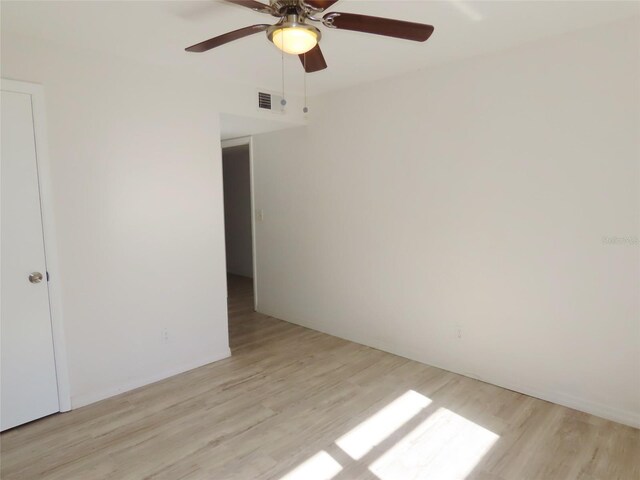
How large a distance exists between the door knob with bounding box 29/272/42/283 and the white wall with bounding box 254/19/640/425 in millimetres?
2443

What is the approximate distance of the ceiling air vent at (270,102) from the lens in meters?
3.70

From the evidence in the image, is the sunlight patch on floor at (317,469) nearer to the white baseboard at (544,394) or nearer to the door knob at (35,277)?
the white baseboard at (544,394)

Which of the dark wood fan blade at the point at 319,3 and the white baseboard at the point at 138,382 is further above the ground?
the dark wood fan blade at the point at 319,3

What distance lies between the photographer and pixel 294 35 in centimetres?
176

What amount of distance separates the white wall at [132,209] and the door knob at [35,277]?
0.14 metres

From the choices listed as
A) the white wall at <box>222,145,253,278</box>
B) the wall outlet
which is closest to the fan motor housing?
the wall outlet

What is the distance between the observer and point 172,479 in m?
2.08

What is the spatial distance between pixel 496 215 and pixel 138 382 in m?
3.03

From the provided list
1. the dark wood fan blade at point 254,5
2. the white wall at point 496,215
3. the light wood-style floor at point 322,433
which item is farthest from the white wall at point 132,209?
the dark wood fan blade at point 254,5

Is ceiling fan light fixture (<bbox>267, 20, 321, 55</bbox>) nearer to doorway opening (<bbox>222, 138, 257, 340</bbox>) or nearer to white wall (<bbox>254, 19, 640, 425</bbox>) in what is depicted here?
white wall (<bbox>254, 19, 640, 425</bbox>)

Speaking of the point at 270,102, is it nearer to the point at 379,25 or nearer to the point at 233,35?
the point at 233,35

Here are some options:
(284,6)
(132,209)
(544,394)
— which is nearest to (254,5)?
(284,6)

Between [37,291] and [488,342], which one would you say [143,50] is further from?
[488,342]

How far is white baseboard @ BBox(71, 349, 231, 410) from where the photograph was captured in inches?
111
